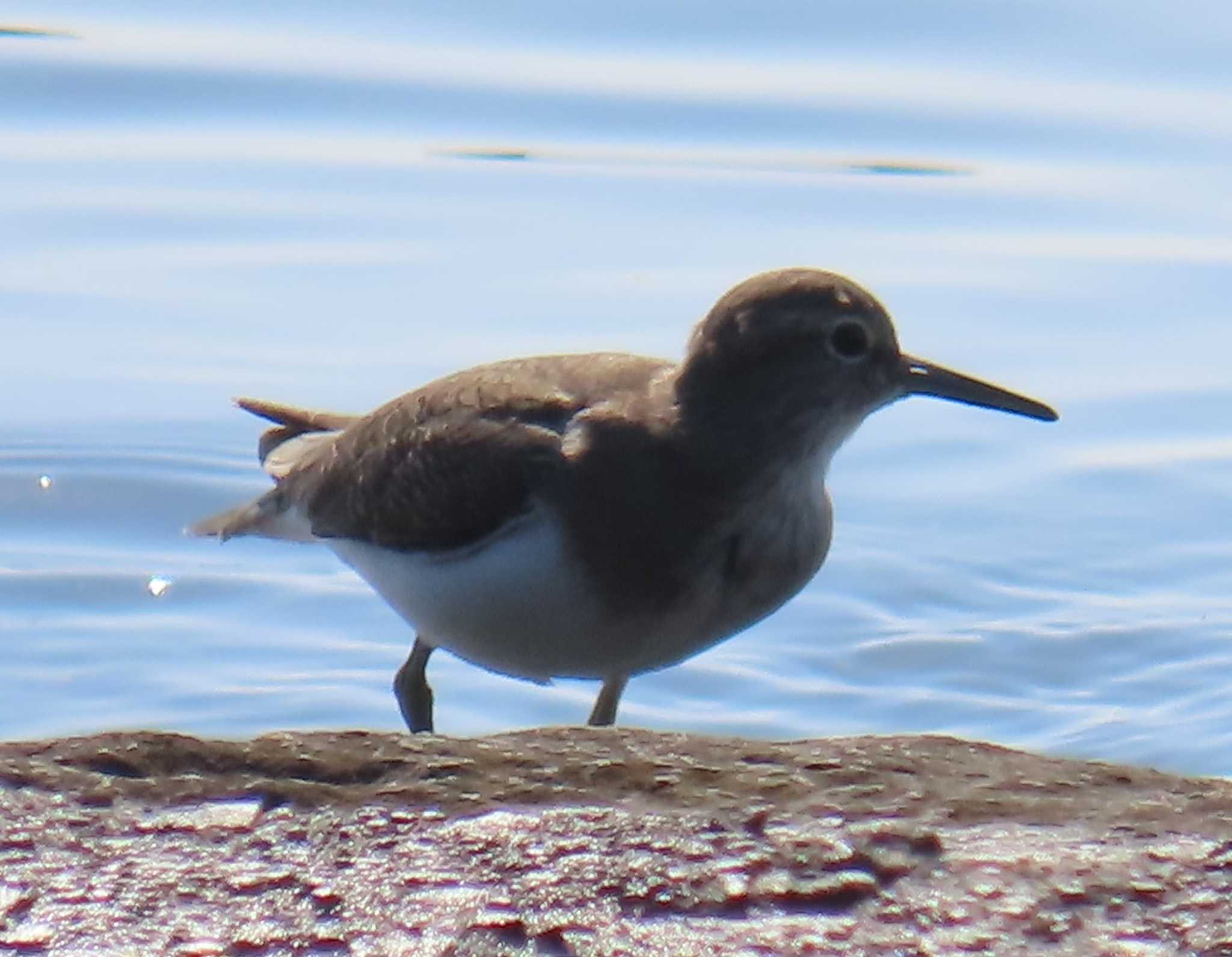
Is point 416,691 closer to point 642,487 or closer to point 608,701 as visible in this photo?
point 608,701

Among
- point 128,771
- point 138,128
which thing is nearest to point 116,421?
point 138,128

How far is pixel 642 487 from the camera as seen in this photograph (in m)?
5.47

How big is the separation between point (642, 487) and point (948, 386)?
33.1 inches

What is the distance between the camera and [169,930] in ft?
8.75

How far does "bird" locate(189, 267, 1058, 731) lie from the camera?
5.41 m

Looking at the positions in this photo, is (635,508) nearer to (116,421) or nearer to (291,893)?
(291,893)

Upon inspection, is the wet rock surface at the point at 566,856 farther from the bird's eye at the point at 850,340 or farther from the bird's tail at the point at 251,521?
the bird's tail at the point at 251,521

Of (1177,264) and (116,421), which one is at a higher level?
(1177,264)

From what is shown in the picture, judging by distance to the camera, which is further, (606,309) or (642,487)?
(606,309)

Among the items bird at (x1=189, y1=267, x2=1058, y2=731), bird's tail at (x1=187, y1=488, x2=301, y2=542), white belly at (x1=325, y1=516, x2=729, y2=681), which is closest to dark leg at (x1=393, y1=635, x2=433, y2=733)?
bird at (x1=189, y1=267, x2=1058, y2=731)

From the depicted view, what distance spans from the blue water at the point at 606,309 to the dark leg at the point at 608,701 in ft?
3.69

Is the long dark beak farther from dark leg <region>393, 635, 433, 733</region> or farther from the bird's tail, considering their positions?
the bird's tail

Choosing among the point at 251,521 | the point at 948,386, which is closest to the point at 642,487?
the point at 948,386

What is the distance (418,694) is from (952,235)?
427 cm
